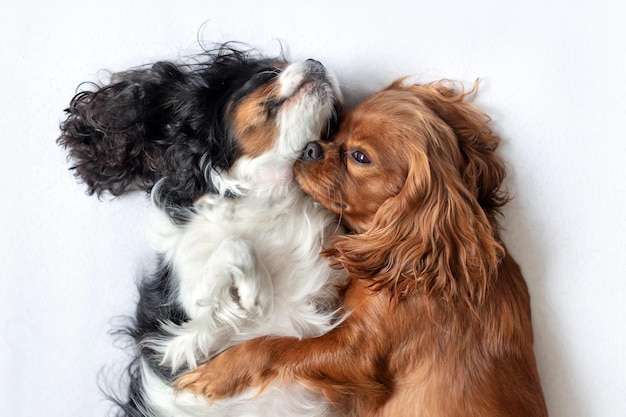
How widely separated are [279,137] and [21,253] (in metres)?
1.29

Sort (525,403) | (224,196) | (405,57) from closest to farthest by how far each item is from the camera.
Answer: (525,403) → (224,196) → (405,57)

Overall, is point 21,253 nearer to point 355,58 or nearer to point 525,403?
point 355,58

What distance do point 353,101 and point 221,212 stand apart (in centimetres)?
73

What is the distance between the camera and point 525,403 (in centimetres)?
228

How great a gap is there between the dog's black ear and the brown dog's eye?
1.89ft

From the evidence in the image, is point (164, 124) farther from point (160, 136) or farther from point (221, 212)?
point (221, 212)

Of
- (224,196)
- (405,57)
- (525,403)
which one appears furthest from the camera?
(405,57)

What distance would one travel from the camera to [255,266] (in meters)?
2.32

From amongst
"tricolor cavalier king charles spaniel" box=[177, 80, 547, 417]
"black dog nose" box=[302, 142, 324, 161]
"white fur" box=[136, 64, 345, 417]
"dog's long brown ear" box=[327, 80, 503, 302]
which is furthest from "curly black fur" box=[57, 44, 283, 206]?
"dog's long brown ear" box=[327, 80, 503, 302]

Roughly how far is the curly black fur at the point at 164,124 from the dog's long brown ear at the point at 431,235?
63 cm

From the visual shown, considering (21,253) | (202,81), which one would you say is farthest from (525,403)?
(21,253)

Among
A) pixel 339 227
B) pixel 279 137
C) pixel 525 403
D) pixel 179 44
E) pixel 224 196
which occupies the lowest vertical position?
pixel 525 403

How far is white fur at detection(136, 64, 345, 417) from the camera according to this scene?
2.33 meters

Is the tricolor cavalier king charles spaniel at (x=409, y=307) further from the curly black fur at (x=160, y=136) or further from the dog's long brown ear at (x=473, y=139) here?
the curly black fur at (x=160, y=136)
